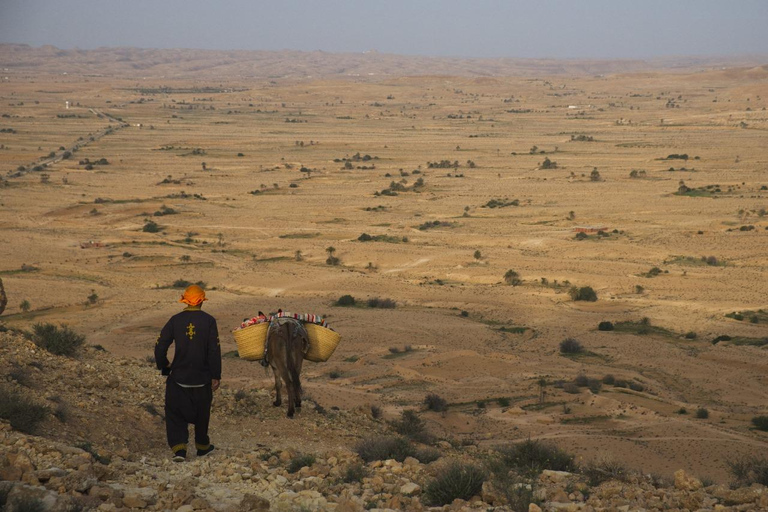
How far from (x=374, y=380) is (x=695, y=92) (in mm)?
142786

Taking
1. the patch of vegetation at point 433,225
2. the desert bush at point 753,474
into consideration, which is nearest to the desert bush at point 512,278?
the patch of vegetation at point 433,225

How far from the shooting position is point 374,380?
1603cm

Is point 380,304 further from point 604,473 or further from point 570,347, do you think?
point 604,473

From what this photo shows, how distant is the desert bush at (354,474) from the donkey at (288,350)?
282 cm

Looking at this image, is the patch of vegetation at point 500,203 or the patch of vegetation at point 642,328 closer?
the patch of vegetation at point 642,328

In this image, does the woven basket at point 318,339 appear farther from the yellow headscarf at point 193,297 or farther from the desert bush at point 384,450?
the yellow headscarf at point 193,297

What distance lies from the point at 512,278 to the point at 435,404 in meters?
13.4

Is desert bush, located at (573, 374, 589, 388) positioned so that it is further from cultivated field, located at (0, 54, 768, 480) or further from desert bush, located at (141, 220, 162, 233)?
desert bush, located at (141, 220, 162, 233)

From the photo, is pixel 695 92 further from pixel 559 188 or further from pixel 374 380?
pixel 374 380

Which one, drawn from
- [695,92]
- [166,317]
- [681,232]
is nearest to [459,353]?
[166,317]

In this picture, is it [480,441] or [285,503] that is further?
[480,441]

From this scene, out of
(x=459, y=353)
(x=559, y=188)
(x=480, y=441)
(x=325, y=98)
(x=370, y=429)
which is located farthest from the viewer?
(x=325, y=98)

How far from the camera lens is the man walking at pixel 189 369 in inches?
316

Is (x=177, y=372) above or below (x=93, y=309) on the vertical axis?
above
